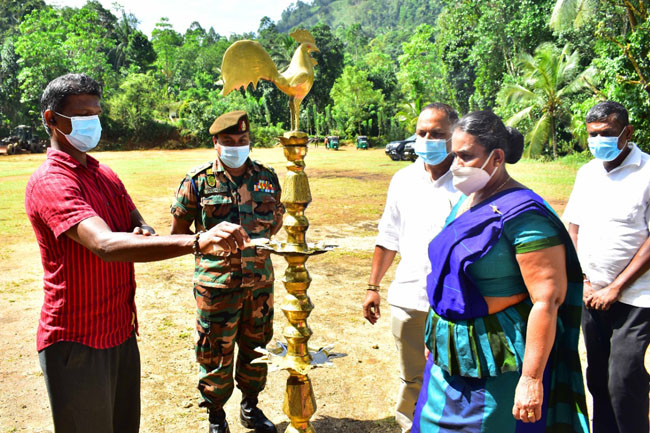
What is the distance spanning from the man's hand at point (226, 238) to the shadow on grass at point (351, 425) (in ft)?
6.82

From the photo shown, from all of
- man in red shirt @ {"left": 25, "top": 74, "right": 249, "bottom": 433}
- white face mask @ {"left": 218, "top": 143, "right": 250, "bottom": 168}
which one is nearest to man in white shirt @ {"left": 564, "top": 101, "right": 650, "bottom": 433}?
white face mask @ {"left": 218, "top": 143, "right": 250, "bottom": 168}

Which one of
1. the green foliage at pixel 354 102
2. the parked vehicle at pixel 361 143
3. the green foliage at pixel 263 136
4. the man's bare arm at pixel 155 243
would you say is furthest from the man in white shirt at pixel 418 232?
the green foliage at pixel 354 102

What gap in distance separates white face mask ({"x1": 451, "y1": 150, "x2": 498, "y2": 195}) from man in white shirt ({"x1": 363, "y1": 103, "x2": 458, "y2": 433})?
0.67m

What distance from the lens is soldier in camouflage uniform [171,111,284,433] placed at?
9.93ft

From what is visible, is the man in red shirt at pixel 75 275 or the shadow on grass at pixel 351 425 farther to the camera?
the shadow on grass at pixel 351 425

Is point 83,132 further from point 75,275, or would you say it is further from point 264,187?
point 264,187

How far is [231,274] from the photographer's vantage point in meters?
3.01

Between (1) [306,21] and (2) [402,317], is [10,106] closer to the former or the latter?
(2) [402,317]

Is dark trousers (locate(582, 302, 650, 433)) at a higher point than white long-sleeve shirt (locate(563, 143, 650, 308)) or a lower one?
lower

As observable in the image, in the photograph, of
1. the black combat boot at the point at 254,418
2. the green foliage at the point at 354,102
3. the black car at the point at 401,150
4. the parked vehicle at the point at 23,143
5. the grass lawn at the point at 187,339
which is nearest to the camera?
the black combat boot at the point at 254,418

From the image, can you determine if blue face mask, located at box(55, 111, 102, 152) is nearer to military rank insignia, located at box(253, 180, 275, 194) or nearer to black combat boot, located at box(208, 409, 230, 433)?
military rank insignia, located at box(253, 180, 275, 194)

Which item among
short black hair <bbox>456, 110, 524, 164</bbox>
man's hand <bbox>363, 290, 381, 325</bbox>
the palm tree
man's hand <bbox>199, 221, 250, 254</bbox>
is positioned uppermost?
the palm tree

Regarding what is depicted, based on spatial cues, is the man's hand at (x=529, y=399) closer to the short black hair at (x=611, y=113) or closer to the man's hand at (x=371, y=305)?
the man's hand at (x=371, y=305)

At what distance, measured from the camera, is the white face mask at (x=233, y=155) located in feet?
10.1
